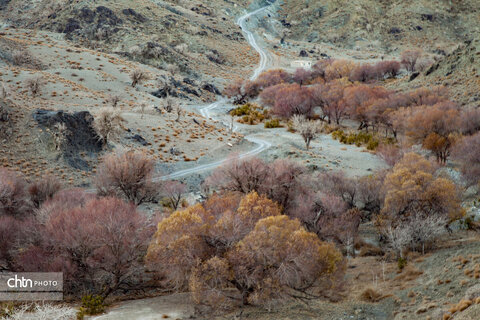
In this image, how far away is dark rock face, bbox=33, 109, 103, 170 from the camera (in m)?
45.9

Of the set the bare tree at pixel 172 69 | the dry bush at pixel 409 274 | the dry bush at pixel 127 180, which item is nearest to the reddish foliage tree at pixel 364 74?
the bare tree at pixel 172 69

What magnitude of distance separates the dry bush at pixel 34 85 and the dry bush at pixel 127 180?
31.1 meters

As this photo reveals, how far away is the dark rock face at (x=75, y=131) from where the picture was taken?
4588 cm

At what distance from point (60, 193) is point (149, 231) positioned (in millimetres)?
12395

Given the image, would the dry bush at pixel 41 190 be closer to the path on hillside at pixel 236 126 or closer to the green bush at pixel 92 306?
the path on hillside at pixel 236 126

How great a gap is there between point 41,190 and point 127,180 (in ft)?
28.0

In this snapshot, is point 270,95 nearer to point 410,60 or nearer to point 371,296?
point 410,60

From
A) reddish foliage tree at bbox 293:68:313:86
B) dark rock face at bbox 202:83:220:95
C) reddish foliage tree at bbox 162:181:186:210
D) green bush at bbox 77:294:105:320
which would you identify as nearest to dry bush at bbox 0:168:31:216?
reddish foliage tree at bbox 162:181:186:210

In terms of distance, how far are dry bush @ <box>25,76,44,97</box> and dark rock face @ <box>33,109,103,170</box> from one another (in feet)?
47.9

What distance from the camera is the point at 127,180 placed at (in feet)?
126

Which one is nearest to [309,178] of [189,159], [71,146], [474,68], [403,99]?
[189,159]

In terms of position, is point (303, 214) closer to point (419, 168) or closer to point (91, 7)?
point (419, 168)

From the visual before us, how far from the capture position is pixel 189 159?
170 ft

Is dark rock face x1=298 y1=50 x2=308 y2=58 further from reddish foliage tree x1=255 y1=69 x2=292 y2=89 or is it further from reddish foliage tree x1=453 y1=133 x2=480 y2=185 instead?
reddish foliage tree x1=453 y1=133 x2=480 y2=185
